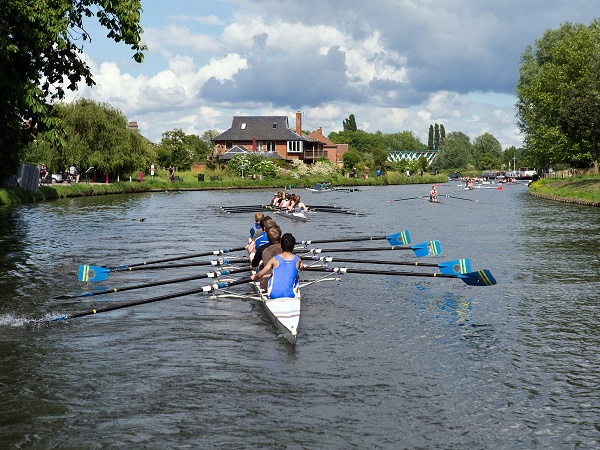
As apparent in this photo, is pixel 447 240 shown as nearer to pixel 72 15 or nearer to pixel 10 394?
pixel 72 15

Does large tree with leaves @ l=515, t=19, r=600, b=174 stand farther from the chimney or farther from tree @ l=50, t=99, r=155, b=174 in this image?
the chimney

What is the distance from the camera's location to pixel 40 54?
73.5 feet

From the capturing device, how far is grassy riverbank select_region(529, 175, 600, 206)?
164ft

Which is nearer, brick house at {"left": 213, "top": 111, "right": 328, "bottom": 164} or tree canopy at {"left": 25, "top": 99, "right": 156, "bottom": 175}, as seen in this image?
tree canopy at {"left": 25, "top": 99, "right": 156, "bottom": 175}

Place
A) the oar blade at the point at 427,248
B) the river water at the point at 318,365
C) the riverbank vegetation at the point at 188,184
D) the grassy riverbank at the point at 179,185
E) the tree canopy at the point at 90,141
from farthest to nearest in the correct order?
1. the tree canopy at the point at 90,141
2. the riverbank vegetation at the point at 188,184
3. the grassy riverbank at the point at 179,185
4. the oar blade at the point at 427,248
5. the river water at the point at 318,365

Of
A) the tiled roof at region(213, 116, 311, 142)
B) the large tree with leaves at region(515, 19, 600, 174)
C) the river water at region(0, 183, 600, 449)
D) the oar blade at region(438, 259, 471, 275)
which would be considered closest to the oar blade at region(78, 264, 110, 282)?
the river water at region(0, 183, 600, 449)

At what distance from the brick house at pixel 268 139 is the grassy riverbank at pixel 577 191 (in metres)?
61.9

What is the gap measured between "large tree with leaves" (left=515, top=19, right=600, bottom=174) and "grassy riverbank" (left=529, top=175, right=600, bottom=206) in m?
3.54

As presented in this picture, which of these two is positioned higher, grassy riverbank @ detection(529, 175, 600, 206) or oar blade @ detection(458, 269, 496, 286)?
grassy riverbank @ detection(529, 175, 600, 206)

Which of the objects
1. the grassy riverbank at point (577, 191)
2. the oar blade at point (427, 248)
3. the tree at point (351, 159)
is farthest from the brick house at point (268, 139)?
the oar blade at point (427, 248)

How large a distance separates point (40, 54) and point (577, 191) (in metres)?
44.0

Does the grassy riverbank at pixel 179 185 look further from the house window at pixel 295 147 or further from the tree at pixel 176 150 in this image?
the house window at pixel 295 147

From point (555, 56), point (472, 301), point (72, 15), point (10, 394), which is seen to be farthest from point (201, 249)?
point (555, 56)

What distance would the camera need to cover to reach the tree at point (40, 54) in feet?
64.6
